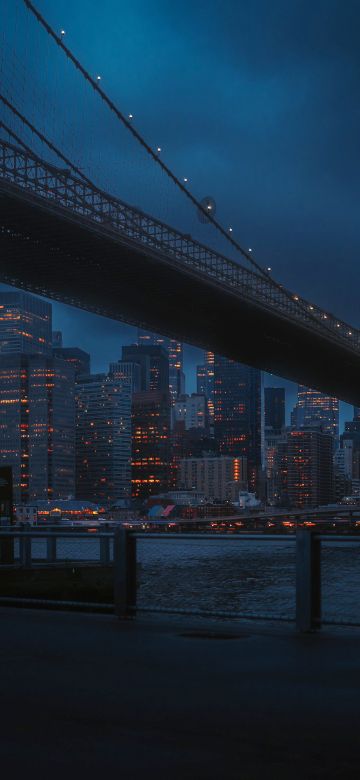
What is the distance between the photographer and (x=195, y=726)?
456cm

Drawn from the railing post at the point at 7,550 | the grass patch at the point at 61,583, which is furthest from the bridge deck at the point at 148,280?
the grass patch at the point at 61,583

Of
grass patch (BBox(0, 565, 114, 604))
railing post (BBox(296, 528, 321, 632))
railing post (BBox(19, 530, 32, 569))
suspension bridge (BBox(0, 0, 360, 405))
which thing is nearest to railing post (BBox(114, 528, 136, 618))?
grass patch (BBox(0, 565, 114, 604))

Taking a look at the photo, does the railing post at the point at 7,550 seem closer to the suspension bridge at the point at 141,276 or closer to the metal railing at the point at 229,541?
the metal railing at the point at 229,541

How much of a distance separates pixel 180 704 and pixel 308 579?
3097 mm

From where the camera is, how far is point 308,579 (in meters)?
7.98

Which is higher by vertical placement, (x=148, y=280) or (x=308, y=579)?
(x=148, y=280)

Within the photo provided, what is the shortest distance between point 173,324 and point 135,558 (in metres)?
46.3

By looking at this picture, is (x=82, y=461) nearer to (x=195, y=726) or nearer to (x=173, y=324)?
(x=173, y=324)

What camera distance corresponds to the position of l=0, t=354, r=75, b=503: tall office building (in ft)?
488

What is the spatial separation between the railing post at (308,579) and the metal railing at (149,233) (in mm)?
30172

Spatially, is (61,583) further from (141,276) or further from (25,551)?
(141,276)

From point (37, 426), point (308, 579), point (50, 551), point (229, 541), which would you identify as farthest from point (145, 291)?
point (37, 426)

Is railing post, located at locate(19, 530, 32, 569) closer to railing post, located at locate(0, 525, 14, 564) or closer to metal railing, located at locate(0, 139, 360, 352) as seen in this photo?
railing post, located at locate(0, 525, 14, 564)

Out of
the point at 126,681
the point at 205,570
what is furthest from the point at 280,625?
the point at 126,681
